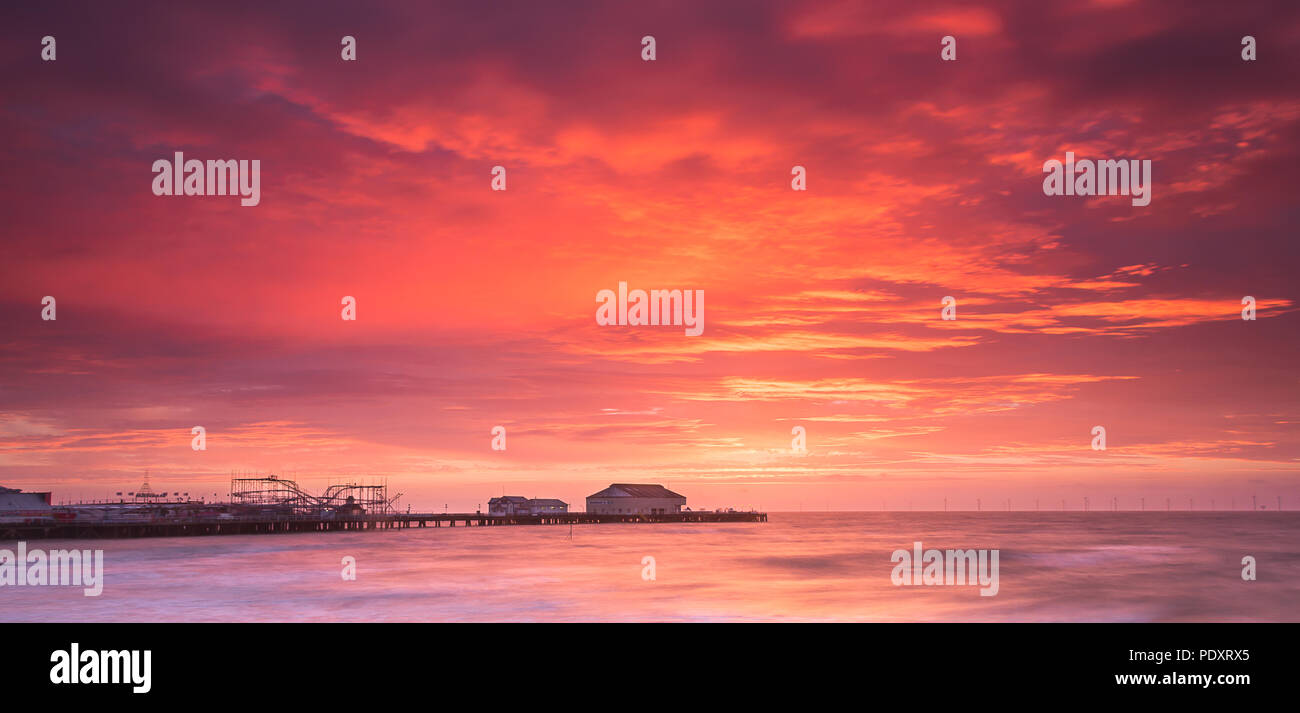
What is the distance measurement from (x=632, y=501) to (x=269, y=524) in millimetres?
72775

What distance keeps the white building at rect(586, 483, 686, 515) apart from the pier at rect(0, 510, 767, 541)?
1.63m

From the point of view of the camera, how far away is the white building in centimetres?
17975

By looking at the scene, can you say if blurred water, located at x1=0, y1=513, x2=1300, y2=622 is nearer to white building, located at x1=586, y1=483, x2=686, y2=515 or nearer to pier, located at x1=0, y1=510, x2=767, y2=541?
pier, located at x1=0, y1=510, x2=767, y2=541

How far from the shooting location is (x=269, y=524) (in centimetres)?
12862

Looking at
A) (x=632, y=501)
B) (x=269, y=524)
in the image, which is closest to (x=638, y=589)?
(x=269, y=524)

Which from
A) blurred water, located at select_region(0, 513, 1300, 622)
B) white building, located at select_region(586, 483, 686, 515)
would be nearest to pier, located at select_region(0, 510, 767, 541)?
white building, located at select_region(586, 483, 686, 515)
